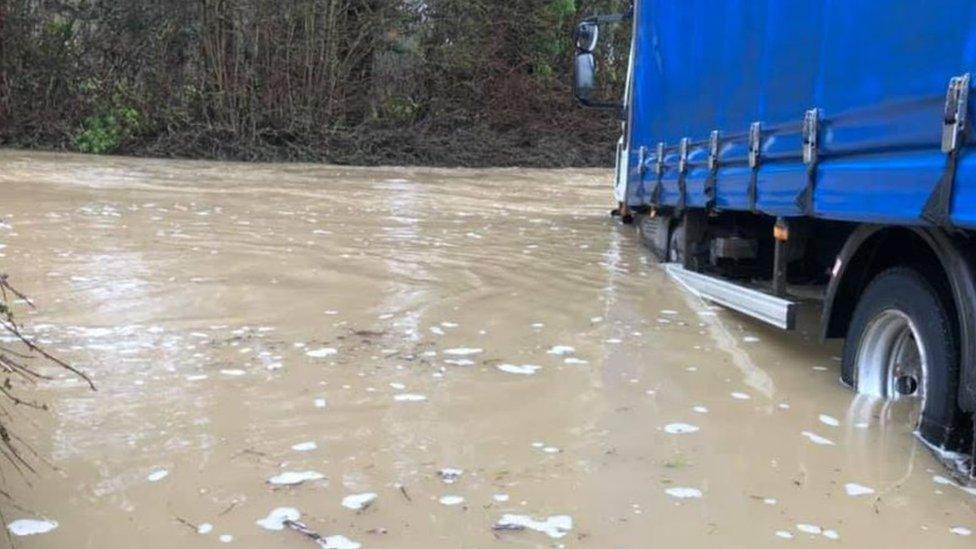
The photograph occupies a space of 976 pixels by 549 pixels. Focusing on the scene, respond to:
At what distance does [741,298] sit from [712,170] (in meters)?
0.96

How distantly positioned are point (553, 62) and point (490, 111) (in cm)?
209

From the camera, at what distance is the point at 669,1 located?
7977mm

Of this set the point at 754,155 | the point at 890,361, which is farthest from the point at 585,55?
the point at 890,361

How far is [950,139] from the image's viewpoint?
344cm

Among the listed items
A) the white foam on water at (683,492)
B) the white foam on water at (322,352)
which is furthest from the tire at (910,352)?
the white foam on water at (322,352)

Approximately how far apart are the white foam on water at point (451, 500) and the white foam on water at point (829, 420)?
177 centimetres

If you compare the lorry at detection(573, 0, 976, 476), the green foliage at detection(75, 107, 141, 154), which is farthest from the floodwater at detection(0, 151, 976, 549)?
the green foliage at detection(75, 107, 141, 154)

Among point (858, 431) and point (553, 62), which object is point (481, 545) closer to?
point (858, 431)

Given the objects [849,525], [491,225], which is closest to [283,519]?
[849,525]

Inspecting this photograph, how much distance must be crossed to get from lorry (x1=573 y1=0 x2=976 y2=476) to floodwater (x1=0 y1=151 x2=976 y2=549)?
0.91 feet

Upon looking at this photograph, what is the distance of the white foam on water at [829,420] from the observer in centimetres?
430

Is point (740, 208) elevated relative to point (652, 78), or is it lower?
lower

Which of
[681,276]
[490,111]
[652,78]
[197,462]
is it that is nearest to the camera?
[197,462]

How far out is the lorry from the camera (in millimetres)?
3574
